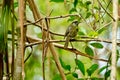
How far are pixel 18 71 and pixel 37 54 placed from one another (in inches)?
57.4

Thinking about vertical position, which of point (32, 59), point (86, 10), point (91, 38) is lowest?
point (32, 59)

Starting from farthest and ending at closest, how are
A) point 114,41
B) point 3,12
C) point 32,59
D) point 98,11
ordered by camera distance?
point 32,59
point 98,11
point 3,12
point 114,41

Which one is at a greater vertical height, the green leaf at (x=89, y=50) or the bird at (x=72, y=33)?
the bird at (x=72, y=33)

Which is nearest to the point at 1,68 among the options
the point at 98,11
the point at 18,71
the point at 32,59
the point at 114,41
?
the point at 18,71

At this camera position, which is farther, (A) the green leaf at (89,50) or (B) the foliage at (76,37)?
(A) the green leaf at (89,50)

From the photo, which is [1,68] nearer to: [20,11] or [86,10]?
[20,11]

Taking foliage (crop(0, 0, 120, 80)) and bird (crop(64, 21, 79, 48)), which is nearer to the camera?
foliage (crop(0, 0, 120, 80))

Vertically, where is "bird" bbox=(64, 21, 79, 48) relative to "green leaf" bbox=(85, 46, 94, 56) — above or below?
above

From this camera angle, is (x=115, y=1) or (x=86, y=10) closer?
(x=115, y=1)

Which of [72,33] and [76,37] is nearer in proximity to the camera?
[76,37]

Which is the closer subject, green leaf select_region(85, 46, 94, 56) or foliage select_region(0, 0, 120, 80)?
foliage select_region(0, 0, 120, 80)

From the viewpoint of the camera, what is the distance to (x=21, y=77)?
0.76 m

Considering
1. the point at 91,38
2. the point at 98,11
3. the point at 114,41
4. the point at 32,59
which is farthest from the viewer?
the point at 32,59

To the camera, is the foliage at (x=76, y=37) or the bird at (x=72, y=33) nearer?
the foliage at (x=76, y=37)
